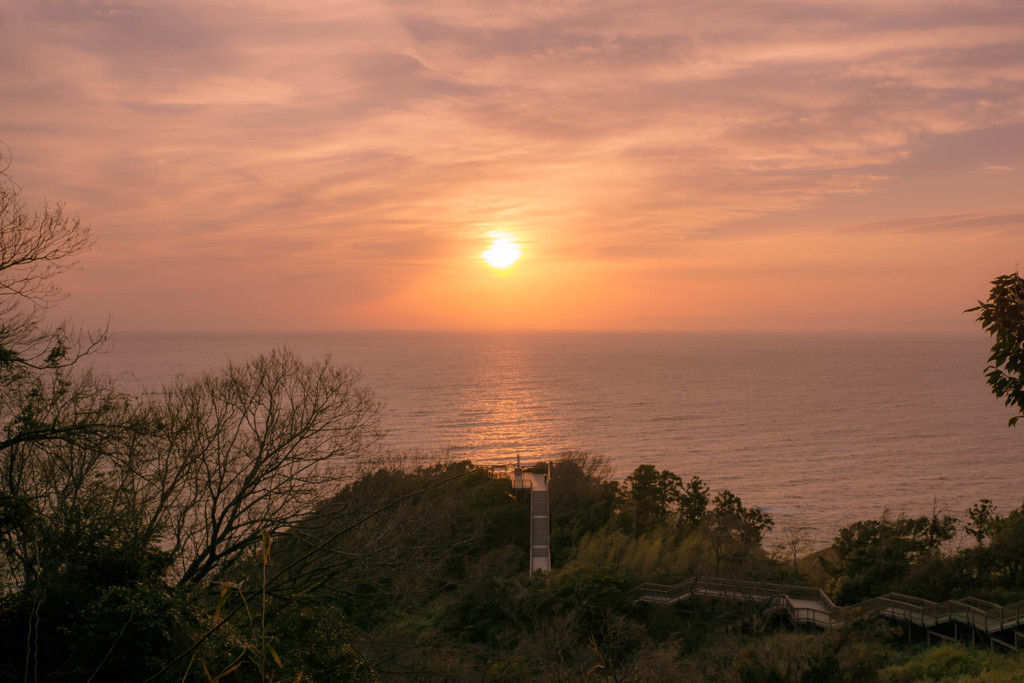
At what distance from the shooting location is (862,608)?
28.8 m

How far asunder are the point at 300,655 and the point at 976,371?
209899 mm

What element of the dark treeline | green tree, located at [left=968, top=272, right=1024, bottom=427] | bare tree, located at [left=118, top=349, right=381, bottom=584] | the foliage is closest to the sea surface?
bare tree, located at [left=118, top=349, right=381, bottom=584]

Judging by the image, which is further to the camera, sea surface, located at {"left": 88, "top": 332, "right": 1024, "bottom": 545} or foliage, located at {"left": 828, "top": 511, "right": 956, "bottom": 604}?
sea surface, located at {"left": 88, "top": 332, "right": 1024, "bottom": 545}

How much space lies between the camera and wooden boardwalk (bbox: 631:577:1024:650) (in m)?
28.2

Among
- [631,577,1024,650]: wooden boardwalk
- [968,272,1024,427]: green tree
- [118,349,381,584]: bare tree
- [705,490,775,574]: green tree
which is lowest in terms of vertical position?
[631,577,1024,650]: wooden boardwalk

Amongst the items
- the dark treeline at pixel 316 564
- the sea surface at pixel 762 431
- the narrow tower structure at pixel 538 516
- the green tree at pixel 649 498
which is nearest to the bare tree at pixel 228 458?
the dark treeline at pixel 316 564

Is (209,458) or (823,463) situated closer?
(209,458)

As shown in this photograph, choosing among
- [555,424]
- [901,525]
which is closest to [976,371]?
[555,424]

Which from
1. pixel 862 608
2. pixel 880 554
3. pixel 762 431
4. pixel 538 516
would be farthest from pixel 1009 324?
pixel 762 431

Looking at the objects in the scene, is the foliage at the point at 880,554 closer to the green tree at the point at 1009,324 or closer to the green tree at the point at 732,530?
the green tree at the point at 732,530

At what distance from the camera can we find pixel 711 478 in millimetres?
60969

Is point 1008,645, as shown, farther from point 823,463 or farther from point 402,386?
point 402,386

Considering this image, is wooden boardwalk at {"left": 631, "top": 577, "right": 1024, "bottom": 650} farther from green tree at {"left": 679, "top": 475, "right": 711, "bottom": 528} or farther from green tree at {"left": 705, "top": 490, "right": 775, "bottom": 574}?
green tree at {"left": 679, "top": 475, "right": 711, "bottom": 528}

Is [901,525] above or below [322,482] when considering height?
below
